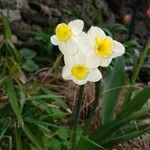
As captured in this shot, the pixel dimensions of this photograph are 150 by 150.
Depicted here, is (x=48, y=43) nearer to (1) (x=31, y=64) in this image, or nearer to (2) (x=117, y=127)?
(1) (x=31, y=64)

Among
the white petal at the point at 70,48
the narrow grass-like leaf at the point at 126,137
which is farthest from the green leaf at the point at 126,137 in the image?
the white petal at the point at 70,48

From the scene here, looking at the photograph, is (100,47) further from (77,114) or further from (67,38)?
(77,114)

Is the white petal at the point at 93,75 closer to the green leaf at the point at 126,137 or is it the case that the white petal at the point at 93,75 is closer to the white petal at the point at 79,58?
the white petal at the point at 79,58

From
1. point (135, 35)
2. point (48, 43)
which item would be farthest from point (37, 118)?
point (135, 35)

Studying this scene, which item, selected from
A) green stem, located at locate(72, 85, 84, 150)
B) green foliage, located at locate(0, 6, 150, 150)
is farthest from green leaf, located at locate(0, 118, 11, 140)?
green stem, located at locate(72, 85, 84, 150)

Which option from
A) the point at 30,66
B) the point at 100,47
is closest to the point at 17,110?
the point at 100,47

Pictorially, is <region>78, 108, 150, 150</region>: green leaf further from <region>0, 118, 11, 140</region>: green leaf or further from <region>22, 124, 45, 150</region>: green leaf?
<region>0, 118, 11, 140</region>: green leaf

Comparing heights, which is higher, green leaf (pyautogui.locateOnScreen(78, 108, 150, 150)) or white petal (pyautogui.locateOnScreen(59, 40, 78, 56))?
white petal (pyautogui.locateOnScreen(59, 40, 78, 56))
